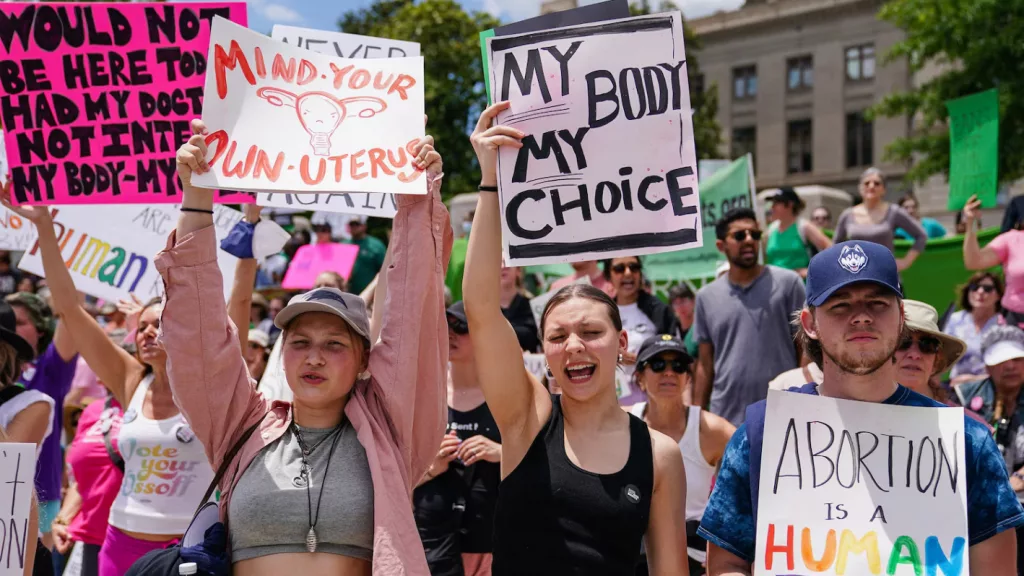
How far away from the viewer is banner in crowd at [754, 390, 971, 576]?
2.43m

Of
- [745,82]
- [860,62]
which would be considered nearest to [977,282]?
[860,62]

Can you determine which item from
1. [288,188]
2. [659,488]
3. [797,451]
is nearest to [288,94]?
[288,188]

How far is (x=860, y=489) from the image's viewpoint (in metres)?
2.53

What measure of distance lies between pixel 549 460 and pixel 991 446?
1.20 meters

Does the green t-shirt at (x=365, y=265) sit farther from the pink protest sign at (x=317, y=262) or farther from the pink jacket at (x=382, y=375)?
the pink jacket at (x=382, y=375)

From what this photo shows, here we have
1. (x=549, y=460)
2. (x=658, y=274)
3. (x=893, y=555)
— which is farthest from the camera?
(x=658, y=274)

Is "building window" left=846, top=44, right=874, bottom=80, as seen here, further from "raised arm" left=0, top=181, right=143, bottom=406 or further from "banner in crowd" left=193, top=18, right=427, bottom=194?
"banner in crowd" left=193, top=18, right=427, bottom=194

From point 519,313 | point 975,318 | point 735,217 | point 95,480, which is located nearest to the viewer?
point 95,480

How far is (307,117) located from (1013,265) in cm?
561

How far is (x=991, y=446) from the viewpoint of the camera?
8.15 ft

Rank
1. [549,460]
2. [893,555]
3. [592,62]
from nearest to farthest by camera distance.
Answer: [893,555] < [549,460] < [592,62]

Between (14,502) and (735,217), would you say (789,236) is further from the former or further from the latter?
(14,502)

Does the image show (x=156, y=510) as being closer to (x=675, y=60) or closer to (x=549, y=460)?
(x=549, y=460)

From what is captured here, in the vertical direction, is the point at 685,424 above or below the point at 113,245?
below
